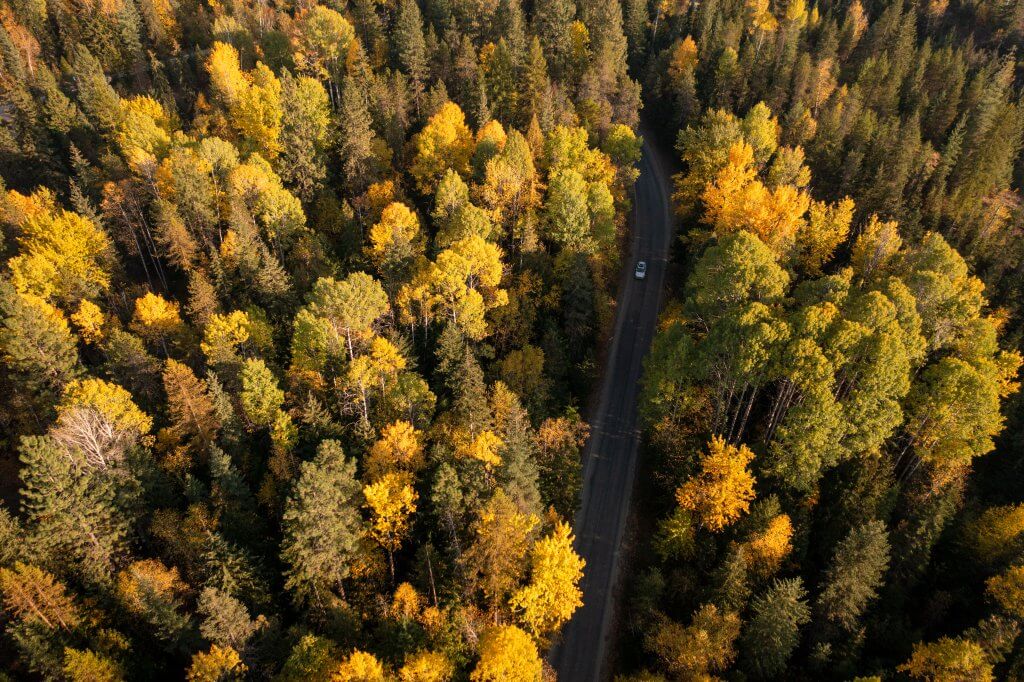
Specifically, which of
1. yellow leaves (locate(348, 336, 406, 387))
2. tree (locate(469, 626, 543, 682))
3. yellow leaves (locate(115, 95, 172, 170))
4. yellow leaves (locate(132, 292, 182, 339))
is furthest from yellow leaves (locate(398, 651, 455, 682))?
yellow leaves (locate(115, 95, 172, 170))

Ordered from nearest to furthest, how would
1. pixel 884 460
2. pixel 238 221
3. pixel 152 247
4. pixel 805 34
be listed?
pixel 884 460 → pixel 238 221 → pixel 152 247 → pixel 805 34

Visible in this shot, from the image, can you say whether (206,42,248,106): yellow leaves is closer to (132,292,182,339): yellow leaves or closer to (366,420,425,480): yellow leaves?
(132,292,182,339): yellow leaves

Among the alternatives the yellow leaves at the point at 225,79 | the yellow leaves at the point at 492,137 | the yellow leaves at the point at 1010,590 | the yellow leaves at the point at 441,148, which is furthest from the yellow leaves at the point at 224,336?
the yellow leaves at the point at 1010,590

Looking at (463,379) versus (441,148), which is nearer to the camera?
(463,379)

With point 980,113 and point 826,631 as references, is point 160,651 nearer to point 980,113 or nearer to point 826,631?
point 826,631

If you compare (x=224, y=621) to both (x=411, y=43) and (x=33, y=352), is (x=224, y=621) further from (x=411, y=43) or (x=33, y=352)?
(x=411, y=43)

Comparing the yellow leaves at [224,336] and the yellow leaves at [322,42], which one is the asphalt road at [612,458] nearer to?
the yellow leaves at [224,336]

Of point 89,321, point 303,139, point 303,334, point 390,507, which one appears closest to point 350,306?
point 303,334

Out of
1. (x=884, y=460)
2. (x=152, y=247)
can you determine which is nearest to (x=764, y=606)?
(x=884, y=460)
